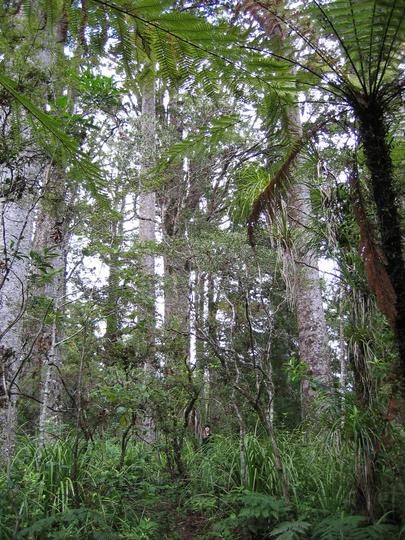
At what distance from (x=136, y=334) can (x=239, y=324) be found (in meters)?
1.44

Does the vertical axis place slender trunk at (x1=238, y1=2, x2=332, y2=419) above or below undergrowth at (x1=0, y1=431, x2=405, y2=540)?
above

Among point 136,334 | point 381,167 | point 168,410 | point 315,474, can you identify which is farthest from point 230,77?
point 136,334

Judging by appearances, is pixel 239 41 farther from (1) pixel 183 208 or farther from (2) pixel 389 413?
(1) pixel 183 208

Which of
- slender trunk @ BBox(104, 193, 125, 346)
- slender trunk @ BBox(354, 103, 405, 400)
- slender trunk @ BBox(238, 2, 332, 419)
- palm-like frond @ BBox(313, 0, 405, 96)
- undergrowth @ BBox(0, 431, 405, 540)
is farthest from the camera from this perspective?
slender trunk @ BBox(238, 2, 332, 419)

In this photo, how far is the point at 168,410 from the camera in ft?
15.1

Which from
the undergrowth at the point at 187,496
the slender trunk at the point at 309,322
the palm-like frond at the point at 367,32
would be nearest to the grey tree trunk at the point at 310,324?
the slender trunk at the point at 309,322

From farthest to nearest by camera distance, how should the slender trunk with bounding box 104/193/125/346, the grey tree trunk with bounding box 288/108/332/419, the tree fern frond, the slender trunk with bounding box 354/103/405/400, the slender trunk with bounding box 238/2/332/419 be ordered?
the grey tree trunk with bounding box 288/108/332/419 → the slender trunk with bounding box 238/2/332/419 → the slender trunk with bounding box 104/193/125/346 → the slender trunk with bounding box 354/103/405/400 → the tree fern frond

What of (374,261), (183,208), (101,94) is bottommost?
(374,261)

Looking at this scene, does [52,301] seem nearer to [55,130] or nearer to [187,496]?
[55,130]

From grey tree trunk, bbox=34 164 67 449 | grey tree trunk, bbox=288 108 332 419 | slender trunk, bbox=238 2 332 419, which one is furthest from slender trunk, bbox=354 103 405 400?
grey tree trunk, bbox=288 108 332 419

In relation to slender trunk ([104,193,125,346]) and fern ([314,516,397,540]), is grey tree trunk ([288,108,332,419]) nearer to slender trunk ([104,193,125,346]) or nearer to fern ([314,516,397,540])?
slender trunk ([104,193,125,346])

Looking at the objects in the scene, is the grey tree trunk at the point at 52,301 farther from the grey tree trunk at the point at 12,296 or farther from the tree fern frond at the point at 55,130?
the tree fern frond at the point at 55,130

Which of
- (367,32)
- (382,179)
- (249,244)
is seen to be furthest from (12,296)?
(367,32)

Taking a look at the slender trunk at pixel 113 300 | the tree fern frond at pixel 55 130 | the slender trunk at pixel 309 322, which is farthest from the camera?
the slender trunk at pixel 309 322
